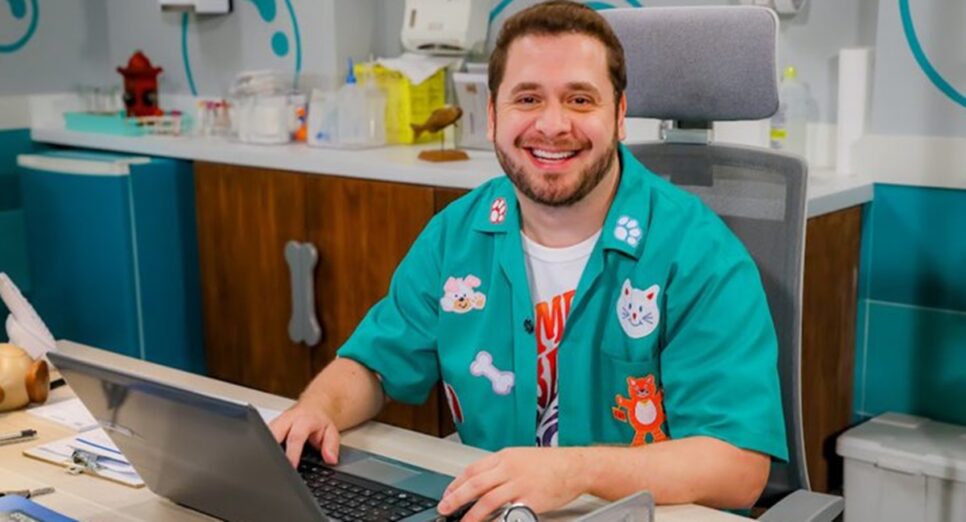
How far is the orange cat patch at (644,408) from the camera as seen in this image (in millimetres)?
1648

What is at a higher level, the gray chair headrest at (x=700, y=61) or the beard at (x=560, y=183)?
the gray chair headrest at (x=700, y=61)

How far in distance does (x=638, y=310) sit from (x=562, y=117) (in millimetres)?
282

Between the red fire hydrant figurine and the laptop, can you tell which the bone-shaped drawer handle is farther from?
the laptop

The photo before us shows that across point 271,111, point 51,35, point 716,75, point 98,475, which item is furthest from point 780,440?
point 51,35

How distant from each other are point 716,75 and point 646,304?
36cm

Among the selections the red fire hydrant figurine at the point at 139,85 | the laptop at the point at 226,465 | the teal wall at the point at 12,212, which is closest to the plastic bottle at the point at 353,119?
the red fire hydrant figurine at the point at 139,85

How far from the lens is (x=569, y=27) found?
1.65m

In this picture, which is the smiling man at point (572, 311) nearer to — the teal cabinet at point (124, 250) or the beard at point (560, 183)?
the beard at point (560, 183)

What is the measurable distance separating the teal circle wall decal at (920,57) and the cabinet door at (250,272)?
1562 mm

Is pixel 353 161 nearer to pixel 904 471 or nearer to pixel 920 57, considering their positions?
pixel 920 57

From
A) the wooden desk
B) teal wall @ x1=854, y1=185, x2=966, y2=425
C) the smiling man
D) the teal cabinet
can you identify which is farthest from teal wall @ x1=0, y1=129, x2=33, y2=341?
teal wall @ x1=854, y1=185, x2=966, y2=425

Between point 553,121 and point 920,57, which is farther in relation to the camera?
point 920,57

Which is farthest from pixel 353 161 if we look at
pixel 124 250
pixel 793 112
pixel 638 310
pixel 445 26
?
pixel 638 310

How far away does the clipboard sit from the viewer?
4.83 ft
